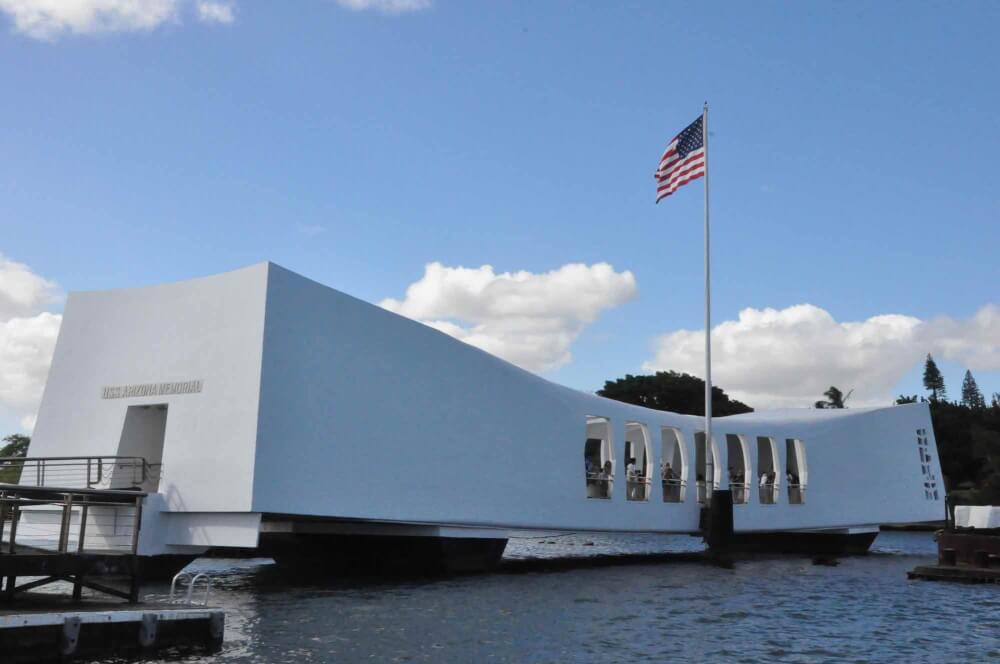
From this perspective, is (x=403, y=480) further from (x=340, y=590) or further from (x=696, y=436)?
(x=696, y=436)

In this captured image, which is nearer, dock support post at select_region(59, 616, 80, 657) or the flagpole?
dock support post at select_region(59, 616, 80, 657)

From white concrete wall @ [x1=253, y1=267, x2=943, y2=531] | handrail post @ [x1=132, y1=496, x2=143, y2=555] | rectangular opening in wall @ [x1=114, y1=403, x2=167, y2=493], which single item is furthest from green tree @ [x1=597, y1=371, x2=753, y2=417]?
handrail post @ [x1=132, y1=496, x2=143, y2=555]

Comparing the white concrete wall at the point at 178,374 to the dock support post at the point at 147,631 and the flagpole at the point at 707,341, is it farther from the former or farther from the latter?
the flagpole at the point at 707,341

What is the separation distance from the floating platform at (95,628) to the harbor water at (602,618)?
258 mm

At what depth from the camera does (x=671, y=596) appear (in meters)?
17.2

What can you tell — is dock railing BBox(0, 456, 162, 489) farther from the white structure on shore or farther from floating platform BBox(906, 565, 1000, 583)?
floating platform BBox(906, 565, 1000, 583)

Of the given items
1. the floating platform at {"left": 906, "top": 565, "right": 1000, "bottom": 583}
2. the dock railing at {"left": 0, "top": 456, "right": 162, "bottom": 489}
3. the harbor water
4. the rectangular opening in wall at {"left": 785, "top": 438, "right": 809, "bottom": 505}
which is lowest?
the harbor water

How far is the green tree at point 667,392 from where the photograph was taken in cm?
6738

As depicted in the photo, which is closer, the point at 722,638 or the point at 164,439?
the point at 722,638

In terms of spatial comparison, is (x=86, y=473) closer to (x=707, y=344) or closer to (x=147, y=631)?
(x=147, y=631)

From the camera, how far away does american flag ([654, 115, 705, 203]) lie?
2619 centimetres

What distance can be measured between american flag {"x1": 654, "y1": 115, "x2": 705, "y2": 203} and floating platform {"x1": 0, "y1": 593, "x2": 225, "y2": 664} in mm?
18699

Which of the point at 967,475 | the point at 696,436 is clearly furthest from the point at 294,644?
the point at 967,475

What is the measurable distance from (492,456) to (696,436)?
11.2 metres
